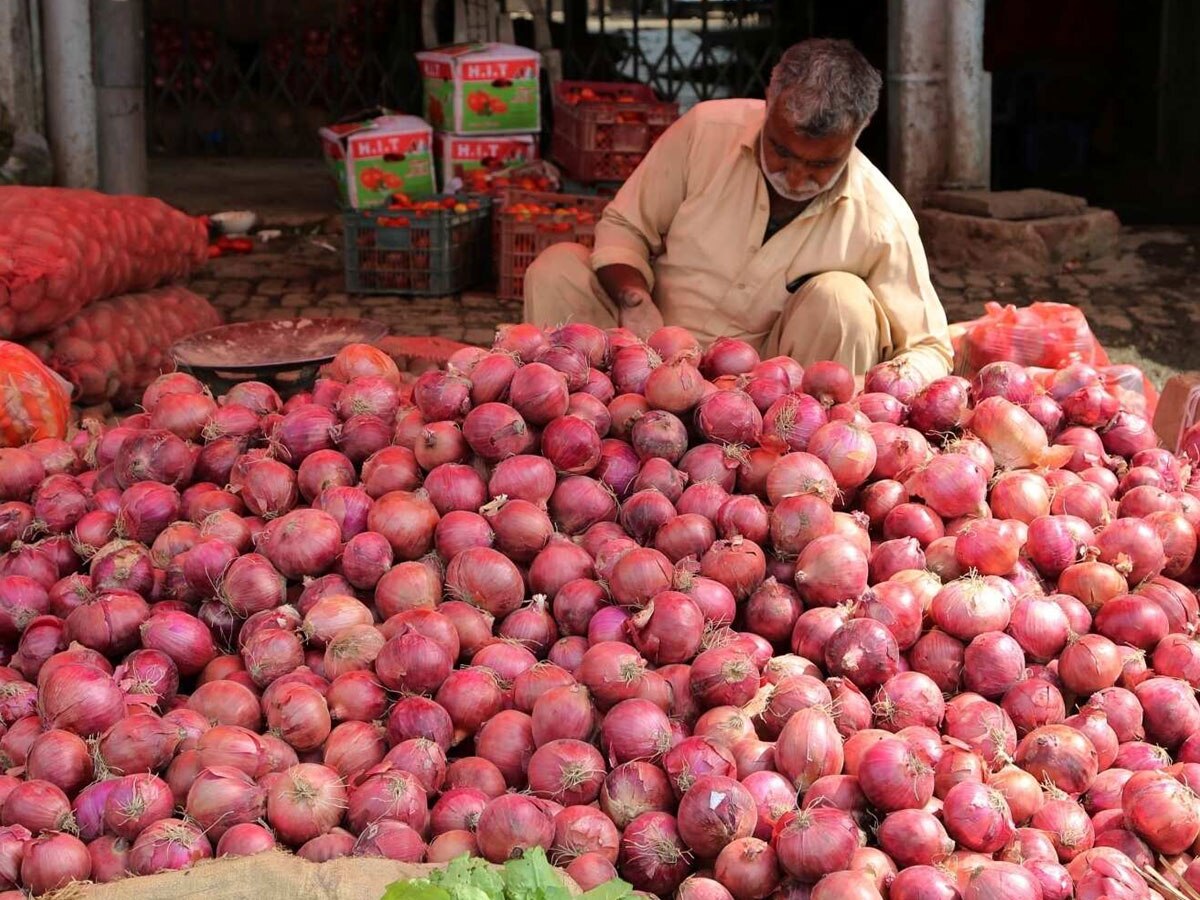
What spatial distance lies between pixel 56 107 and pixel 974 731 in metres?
5.83

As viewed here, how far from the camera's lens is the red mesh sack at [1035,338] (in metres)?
3.76

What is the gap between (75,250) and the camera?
176 inches

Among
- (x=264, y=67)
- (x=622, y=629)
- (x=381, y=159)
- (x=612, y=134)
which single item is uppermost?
(x=264, y=67)

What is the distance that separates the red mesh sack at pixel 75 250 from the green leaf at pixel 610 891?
3.21 m

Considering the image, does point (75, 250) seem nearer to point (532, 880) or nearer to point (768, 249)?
point (768, 249)

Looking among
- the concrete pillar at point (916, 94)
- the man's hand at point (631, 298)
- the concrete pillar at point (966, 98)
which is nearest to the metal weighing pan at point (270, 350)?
the man's hand at point (631, 298)

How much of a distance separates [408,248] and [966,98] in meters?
2.93

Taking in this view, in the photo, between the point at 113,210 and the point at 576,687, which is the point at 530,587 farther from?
the point at 113,210

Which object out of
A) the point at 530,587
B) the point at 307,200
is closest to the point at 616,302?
the point at 530,587

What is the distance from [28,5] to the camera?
21.2 ft

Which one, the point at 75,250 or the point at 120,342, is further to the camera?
the point at 120,342

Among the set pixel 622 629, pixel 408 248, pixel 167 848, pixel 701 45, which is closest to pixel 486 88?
pixel 408 248

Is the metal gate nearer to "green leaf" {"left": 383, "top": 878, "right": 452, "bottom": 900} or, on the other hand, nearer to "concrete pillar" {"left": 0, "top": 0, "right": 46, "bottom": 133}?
"concrete pillar" {"left": 0, "top": 0, "right": 46, "bottom": 133}

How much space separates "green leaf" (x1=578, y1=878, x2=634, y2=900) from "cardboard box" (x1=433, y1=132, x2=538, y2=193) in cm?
584
